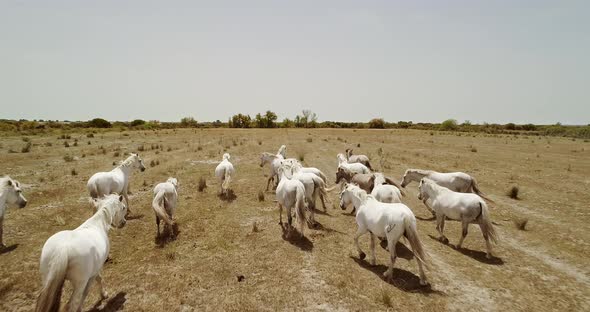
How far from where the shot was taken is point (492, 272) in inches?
315

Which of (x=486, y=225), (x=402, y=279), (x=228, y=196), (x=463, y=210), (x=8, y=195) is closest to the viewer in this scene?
(x=402, y=279)

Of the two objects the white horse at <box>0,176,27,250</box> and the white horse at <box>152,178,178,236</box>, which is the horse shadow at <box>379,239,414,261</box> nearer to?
the white horse at <box>152,178,178,236</box>

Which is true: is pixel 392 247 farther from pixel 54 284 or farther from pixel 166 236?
pixel 166 236

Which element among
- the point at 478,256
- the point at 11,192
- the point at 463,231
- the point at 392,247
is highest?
the point at 11,192

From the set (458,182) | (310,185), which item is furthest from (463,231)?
(310,185)

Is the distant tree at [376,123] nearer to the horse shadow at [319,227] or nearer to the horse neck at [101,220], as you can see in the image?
the horse shadow at [319,227]

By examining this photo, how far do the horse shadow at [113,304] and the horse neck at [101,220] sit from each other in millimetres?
1529

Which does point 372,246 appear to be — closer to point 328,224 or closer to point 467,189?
point 328,224

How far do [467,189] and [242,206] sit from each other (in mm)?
10030

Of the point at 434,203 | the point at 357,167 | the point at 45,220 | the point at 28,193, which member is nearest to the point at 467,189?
the point at 434,203

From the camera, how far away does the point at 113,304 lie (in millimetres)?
6258

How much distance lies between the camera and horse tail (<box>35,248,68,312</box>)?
4645 millimetres

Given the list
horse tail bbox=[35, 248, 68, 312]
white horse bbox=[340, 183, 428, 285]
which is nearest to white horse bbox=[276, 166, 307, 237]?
white horse bbox=[340, 183, 428, 285]

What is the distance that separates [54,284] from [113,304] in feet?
6.25
